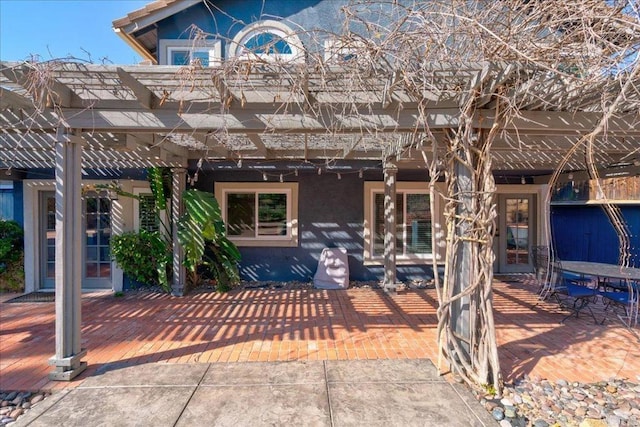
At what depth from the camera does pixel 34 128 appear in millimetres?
3285

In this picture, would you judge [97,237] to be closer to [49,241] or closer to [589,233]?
[49,241]

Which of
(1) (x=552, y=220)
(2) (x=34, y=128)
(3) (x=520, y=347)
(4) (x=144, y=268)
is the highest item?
(2) (x=34, y=128)

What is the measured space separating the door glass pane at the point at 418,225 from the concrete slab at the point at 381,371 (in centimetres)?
418

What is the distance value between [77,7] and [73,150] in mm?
4367

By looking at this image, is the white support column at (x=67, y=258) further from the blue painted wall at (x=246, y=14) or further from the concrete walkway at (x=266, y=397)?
the blue painted wall at (x=246, y=14)

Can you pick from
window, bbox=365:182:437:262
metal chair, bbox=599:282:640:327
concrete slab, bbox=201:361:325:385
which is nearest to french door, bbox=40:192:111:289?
concrete slab, bbox=201:361:325:385

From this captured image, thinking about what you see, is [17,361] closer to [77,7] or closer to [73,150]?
[73,150]

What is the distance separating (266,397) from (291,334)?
57.1 inches

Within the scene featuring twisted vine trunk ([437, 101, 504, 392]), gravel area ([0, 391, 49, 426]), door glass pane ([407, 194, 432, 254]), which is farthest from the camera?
door glass pane ([407, 194, 432, 254])

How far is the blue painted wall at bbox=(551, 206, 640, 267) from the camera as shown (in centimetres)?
812


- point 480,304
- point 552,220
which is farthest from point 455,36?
point 552,220

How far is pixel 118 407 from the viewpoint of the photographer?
278 centimetres

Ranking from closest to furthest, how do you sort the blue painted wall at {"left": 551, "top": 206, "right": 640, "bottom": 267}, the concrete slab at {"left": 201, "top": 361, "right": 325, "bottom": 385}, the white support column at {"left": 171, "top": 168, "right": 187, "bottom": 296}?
1. the concrete slab at {"left": 201, "top": 361, "right": 325, "bottom": 385}
2. the white support column at {"left": 171, "top": 168, "right": 187, "bottom": 296}
3. the blue painted wall at {"left": 551, "top": 206, "right": 640, "bottom": 267}

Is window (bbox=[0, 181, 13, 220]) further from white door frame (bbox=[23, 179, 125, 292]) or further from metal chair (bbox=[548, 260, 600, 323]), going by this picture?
A: metal chair (bbox=[548, 260, 600, 323])
